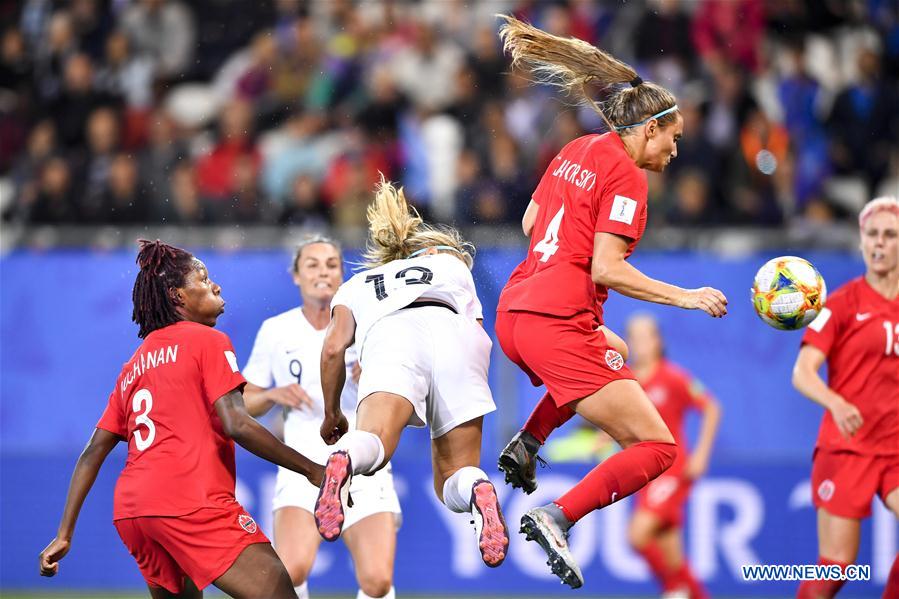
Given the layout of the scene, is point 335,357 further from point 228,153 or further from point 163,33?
point 163,33

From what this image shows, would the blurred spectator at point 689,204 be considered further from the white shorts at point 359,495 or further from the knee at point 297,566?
the knee at point 297,566

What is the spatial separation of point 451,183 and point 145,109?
3462 mm

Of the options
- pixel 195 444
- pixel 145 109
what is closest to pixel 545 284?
pixel 195 444

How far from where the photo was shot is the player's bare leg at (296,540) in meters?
7.75

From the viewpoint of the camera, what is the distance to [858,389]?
26.8 ft

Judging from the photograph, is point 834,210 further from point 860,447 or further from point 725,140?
point 860,447

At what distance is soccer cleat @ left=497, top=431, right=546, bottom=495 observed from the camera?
7.11m

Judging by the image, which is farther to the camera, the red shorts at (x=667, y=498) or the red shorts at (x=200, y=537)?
the red shorts at (x=667, y=498)

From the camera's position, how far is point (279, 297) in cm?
1169

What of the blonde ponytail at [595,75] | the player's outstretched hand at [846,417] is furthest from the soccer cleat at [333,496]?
the player's outstretched hand at [846,417]

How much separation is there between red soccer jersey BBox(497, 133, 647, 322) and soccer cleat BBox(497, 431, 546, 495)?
2.61 feet

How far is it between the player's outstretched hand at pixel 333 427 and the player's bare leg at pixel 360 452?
38 cm

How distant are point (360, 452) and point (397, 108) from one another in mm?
7962
